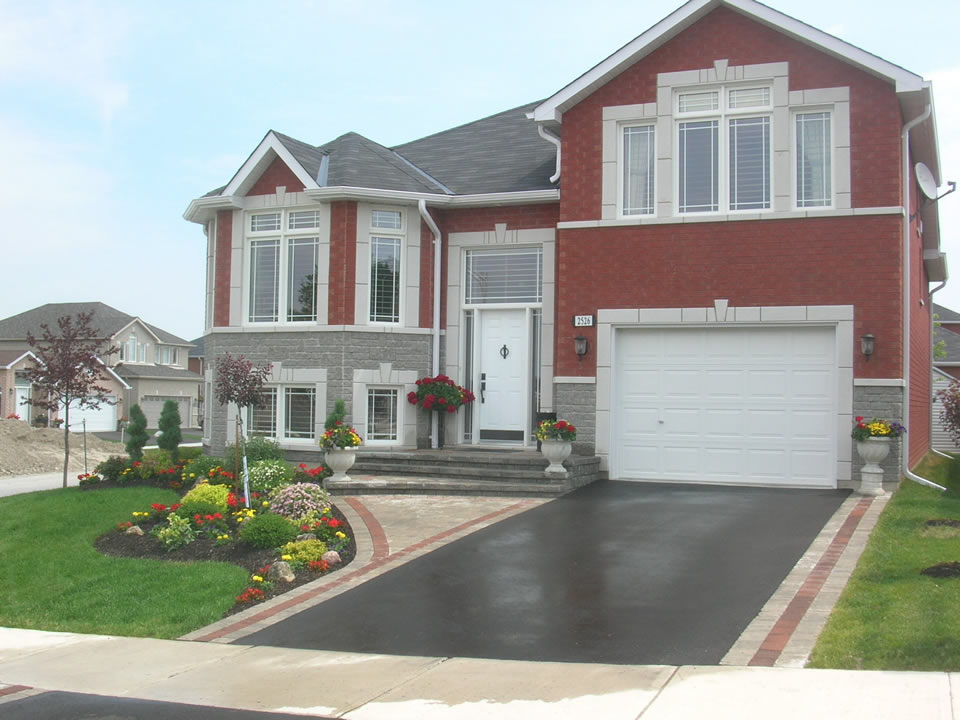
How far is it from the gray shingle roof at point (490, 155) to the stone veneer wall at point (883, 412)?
6112 mm

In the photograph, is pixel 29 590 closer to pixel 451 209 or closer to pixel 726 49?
pixel 451 209

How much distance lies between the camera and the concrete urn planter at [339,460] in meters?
13.5

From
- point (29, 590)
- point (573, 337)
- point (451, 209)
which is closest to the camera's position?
point (29, 590)

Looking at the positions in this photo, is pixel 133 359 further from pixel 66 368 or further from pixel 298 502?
pixel 298 502

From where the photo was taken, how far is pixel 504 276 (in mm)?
16297

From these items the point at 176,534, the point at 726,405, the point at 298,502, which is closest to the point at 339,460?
the point at 298,502

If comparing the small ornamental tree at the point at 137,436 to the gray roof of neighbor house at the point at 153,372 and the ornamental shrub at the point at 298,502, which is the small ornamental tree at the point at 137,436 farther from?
the gray roof of neighbor house at the point at 153,372

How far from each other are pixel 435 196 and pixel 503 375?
3290 millimetres

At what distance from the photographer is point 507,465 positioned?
46.0 ft

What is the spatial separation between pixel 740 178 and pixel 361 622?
9.37 meters

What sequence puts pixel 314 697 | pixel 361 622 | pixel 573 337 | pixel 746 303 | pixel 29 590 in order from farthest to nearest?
pixel 573 337, pixel 746 303, pixel 29 590, pixel 361 622, pixel 314 697

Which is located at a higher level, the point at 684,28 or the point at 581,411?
the point at 684,28

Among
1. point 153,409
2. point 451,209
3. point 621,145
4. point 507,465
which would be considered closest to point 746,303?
point 621,145

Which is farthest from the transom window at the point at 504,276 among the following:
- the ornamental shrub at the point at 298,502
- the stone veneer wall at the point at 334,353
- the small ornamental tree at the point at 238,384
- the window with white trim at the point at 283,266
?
the ornamental shrub at the point at 298,502
